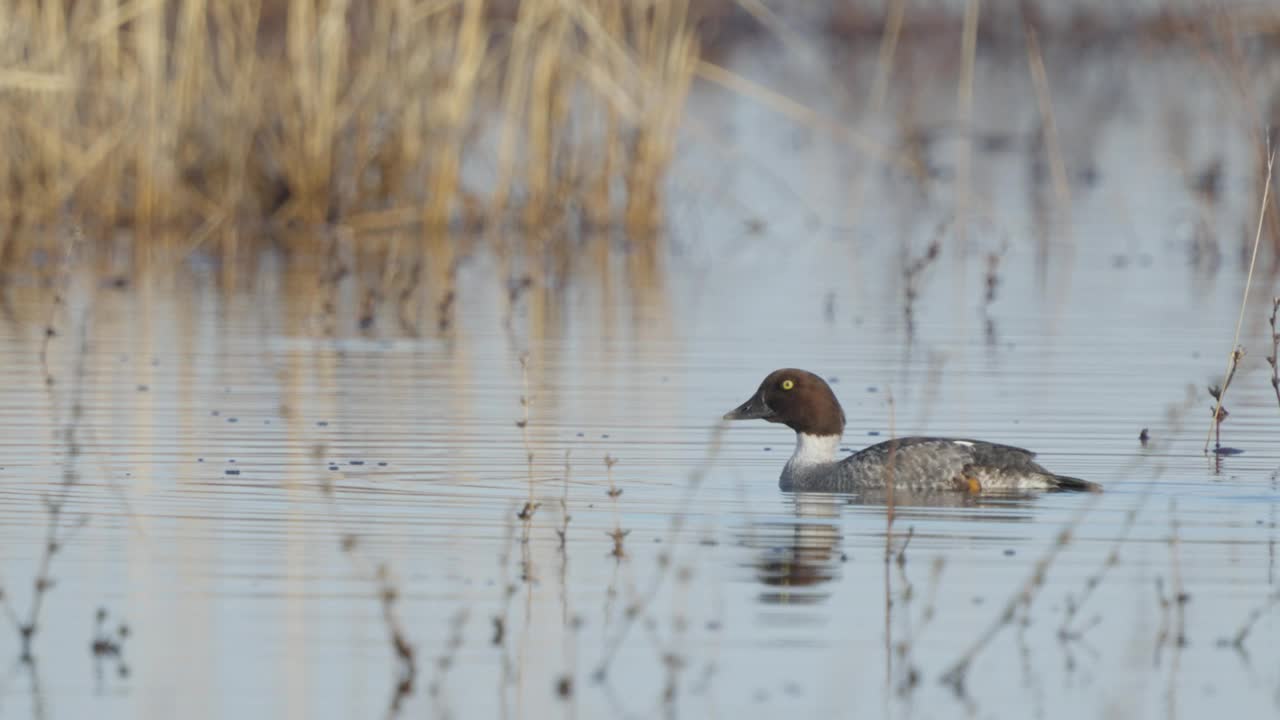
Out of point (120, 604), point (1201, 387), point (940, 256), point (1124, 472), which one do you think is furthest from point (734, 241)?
point (120, 604)

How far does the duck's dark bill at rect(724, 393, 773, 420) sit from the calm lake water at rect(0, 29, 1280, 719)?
0.63 ft

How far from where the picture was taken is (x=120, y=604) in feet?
23.7

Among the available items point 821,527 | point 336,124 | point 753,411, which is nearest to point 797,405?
point 753,411

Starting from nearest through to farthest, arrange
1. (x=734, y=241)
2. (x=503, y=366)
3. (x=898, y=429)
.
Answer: (x=898, y=429), (x=503, y=366), (x=734, y=241)

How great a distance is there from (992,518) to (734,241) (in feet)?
40.5

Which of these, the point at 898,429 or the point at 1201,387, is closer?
the point at 898,429

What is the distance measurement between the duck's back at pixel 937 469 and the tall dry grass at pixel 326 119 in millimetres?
7664

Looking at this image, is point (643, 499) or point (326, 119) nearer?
point (643, 499)

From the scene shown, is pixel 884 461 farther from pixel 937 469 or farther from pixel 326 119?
pixel 326 119

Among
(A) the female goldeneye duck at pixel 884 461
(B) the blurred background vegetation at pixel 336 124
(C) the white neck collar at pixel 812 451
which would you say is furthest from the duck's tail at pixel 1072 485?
(B) the blurred background vegetation at pixel 336 124

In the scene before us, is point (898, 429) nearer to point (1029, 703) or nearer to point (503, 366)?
point (503, 366)

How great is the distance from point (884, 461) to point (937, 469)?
0.21 meters

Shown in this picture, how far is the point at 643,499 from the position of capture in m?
9.32

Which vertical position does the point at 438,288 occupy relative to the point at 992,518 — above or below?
above
